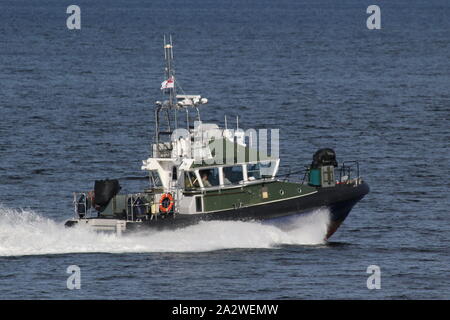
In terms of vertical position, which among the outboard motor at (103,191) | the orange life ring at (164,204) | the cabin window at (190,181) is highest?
the cabin window at (190,181)

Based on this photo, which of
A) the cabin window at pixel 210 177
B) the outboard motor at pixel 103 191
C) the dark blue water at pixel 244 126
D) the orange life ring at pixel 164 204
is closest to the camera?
the dark blue water at pixel 244 126

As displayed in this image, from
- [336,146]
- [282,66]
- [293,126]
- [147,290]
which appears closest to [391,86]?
[282,66]

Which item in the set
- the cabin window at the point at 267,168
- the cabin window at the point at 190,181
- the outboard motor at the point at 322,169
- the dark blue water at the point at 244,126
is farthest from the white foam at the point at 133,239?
the outboard motor at the point at 322,169

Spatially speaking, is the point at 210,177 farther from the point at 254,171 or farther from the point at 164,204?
the point at 164,204

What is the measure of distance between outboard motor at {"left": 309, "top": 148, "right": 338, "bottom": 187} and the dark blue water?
1.28 metres

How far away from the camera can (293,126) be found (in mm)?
73000

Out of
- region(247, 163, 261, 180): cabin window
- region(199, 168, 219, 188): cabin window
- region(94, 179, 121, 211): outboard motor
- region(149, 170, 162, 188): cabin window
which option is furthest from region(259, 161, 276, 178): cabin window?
region(94, 179, 121, 211): outboard motor

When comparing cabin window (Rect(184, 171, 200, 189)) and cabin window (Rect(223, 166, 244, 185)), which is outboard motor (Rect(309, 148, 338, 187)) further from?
cabin window (Rect(184, 171, 200, 189))

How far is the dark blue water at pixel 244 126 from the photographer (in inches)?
1492

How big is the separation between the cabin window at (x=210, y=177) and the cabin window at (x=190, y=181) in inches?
10.0

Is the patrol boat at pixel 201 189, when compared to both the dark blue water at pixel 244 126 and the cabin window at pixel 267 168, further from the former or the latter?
the dark blue water at pixel 244 126

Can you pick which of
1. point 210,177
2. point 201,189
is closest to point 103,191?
point 201,189

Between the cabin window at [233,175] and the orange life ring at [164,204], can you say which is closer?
the orange life ring at [164,204]

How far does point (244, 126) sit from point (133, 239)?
108 feet
